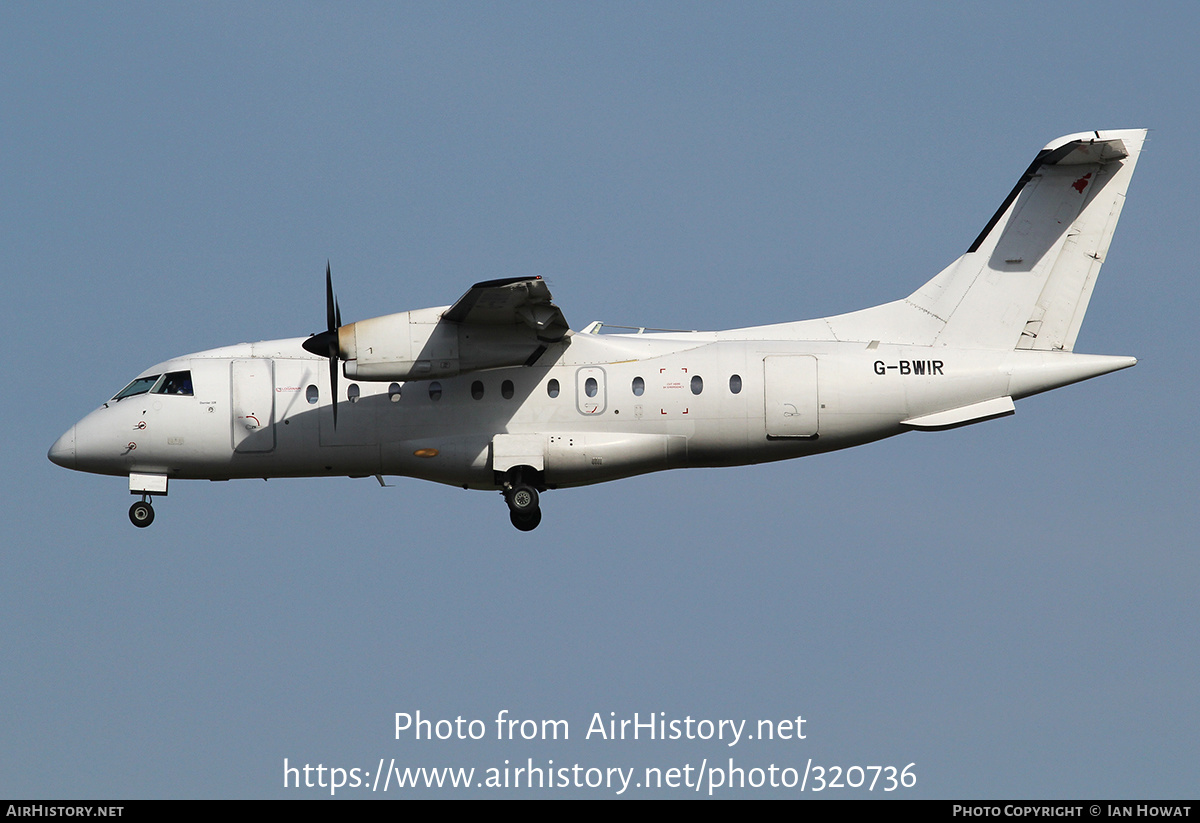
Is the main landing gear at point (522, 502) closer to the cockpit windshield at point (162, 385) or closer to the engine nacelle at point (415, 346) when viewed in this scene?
the engine nacelle at point (415, 346)

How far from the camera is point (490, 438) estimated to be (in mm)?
23234

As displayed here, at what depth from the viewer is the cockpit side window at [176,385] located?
2403 centimetres

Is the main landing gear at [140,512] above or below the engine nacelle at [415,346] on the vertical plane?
below

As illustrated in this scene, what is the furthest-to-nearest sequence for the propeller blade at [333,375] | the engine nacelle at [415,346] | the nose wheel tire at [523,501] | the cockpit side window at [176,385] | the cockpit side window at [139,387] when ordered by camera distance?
the cockpit side window at [139,387], the cockpit side window at [176,385], the nose wheel tire at [523,501], the propeller blade at [333,375], the engine nacelle at [415,346]

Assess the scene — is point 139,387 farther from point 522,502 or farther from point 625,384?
point 625,384

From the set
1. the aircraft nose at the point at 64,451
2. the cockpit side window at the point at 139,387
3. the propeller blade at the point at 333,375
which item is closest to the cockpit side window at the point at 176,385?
the cockpit side window at the point at 139,387

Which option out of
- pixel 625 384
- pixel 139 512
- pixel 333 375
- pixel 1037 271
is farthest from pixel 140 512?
pixel 1037 271

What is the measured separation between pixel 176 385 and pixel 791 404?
997 cm

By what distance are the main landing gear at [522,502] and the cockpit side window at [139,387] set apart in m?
6.23

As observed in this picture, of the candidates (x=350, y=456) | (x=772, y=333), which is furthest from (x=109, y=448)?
(x=772, y=333)

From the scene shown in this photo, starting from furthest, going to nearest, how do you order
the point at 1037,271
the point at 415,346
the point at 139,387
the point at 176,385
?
the point at 139,387 → the point at 176,385 → the point at 1037,271 → the point at 415,346

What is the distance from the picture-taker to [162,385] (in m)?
24.2

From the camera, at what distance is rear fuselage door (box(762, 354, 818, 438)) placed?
75.0 ft

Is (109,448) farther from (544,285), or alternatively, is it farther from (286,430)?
(544,285)
